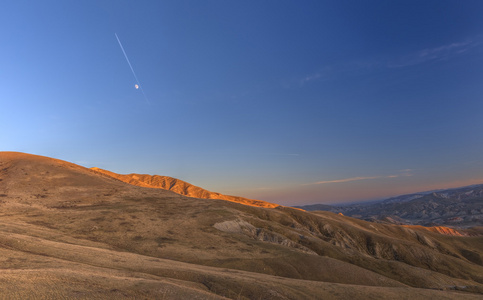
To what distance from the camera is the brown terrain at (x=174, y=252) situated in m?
16.8

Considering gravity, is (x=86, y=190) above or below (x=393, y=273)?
above

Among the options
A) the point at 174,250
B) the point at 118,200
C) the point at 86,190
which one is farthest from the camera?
the point at 86,190

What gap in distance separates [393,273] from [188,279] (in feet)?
146

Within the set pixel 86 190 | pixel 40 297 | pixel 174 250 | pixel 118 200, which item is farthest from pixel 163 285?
pixel 86 190

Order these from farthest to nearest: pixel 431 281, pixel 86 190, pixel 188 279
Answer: pixel 86 190, pixel 431 281, pixel 188 279

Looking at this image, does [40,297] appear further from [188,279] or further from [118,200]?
[118,200]

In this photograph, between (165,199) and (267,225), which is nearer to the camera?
(267,225)

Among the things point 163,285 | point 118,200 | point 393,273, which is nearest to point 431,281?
point 393,273

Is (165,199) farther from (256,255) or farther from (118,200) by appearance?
(256,255)

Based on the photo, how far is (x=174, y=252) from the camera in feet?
126

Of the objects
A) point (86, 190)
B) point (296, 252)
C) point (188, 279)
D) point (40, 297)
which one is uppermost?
point (86, 190)

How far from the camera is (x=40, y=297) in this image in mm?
11930

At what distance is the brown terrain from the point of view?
1675 cm

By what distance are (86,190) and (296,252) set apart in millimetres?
62625
